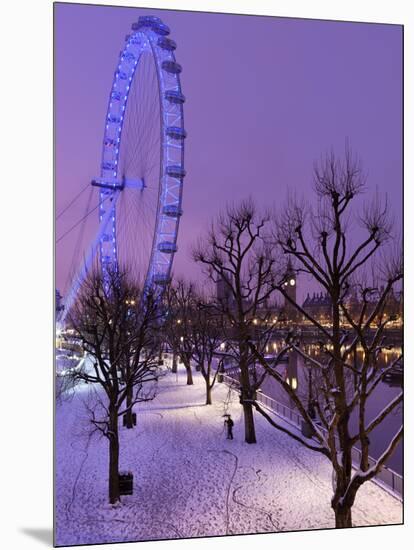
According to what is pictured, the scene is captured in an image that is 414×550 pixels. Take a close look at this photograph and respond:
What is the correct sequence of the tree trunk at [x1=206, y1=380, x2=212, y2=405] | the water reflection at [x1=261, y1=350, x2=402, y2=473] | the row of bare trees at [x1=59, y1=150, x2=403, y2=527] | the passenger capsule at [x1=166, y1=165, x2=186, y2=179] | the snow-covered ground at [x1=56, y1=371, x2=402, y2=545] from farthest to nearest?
the tree trunk at [x1=206, y1=380, x2=212, y2=405] < the passenger capsule at [x1=166, y1=165, x2=186, y2=179] < the water reflection at [x1=261, y1=350, x2=402, y2=473] < the snow-covered ground at [x1=56, y1=371, x2=402, y2=545] < the row of bare trees at [x1=59, y1=150, x2=403, y2=527]

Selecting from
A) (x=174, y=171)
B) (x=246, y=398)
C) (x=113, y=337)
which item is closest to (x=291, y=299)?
(x=246, y=398)

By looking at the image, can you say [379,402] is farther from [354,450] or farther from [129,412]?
[129,412]

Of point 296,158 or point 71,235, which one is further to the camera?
point 296,158

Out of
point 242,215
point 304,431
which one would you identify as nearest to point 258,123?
point 242,215

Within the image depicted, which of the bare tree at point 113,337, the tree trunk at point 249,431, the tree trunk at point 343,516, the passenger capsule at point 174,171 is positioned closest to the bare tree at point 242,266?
the tree trunk at point 249,431

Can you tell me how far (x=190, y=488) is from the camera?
4.76m

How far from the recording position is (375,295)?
183 inches

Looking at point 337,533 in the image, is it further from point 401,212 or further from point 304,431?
point 401,212

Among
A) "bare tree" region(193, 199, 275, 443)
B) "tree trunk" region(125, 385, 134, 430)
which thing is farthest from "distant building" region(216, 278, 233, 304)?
"tree trunk" region(125, 385, 134, 430)

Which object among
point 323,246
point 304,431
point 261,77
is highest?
point 261,77

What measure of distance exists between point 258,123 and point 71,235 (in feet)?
6.17

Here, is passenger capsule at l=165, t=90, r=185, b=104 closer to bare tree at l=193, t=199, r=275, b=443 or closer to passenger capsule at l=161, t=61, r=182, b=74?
passenger capsule at l=161, t=61, r=182, b=74

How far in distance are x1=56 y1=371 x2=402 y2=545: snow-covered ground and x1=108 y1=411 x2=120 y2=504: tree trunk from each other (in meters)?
0.09

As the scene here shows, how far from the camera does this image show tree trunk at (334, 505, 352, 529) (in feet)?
13.4
